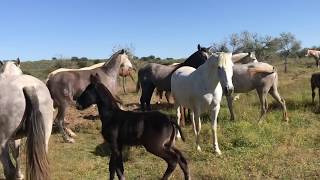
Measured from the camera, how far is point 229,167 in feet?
22.9

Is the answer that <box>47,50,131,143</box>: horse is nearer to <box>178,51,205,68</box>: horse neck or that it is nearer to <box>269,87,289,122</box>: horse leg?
<box>178,51,205,68</box>: horse neck

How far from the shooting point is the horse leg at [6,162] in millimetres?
4852

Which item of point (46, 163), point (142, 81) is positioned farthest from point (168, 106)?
point (46, 163)

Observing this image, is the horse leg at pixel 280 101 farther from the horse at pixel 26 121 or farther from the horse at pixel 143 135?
the horse at pixel 26 121

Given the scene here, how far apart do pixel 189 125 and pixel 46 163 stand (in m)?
6.65

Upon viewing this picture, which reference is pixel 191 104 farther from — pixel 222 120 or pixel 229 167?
pixel 222 120

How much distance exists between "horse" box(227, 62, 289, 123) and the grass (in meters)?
0.43

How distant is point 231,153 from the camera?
26.8 feet

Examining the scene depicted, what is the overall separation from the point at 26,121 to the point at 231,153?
447 cm

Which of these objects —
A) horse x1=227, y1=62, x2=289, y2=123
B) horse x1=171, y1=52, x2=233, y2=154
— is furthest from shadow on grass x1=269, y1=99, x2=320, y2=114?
horse x1=171, y1=52, x2=233, y2=154

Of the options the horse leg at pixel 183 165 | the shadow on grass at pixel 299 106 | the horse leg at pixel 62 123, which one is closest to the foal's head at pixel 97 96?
the horse leg at pixel 183 165

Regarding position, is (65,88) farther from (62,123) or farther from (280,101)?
(280,101)

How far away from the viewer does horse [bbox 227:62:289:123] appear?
11797 mm

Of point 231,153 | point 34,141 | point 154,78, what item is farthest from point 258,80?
point 34,141
